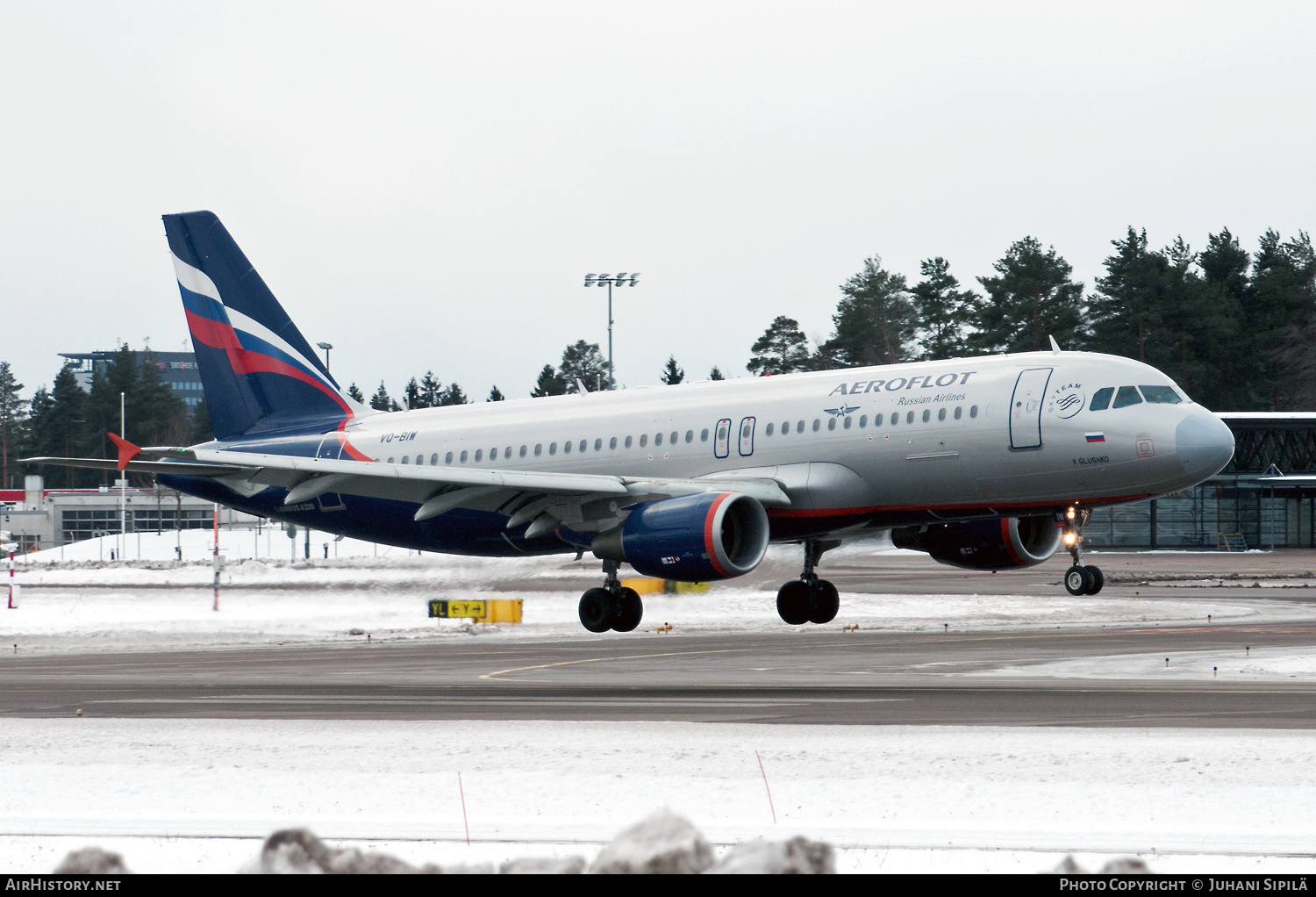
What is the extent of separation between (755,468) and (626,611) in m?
4.15

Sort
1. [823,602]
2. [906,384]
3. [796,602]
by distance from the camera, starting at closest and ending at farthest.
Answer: [906,384], [823,602], [796,602]

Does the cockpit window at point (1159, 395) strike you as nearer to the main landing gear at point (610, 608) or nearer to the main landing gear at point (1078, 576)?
the main landing gear at point (1078, 576)

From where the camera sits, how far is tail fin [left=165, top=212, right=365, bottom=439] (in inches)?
1564

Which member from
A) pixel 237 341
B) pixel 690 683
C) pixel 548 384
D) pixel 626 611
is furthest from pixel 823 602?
pixel 548 384

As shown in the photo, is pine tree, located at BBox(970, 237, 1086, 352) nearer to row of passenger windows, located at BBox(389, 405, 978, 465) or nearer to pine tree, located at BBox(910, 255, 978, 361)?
pine tree, located at BBox(910, 255, 978, 361)

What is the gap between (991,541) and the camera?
32.3 m

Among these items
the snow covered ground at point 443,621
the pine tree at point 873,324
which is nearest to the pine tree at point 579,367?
the pine tree at point 873,324

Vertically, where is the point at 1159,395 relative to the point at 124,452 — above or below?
above

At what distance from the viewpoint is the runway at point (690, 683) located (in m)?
21.1

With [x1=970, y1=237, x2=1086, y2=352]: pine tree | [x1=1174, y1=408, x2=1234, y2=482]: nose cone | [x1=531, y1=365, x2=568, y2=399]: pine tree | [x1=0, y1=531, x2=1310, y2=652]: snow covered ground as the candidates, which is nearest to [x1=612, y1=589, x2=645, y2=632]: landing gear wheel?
[x1=1174, y1=408, x2=1234, y2=482]: nose cone

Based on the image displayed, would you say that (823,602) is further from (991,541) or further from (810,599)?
(991,541)

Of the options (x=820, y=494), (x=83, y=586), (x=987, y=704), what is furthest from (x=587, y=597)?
(x=83, y=586)

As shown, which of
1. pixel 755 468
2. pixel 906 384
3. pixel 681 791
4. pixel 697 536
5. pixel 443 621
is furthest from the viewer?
pixel 443 621

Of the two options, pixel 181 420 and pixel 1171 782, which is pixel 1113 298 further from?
pixel 181 420
